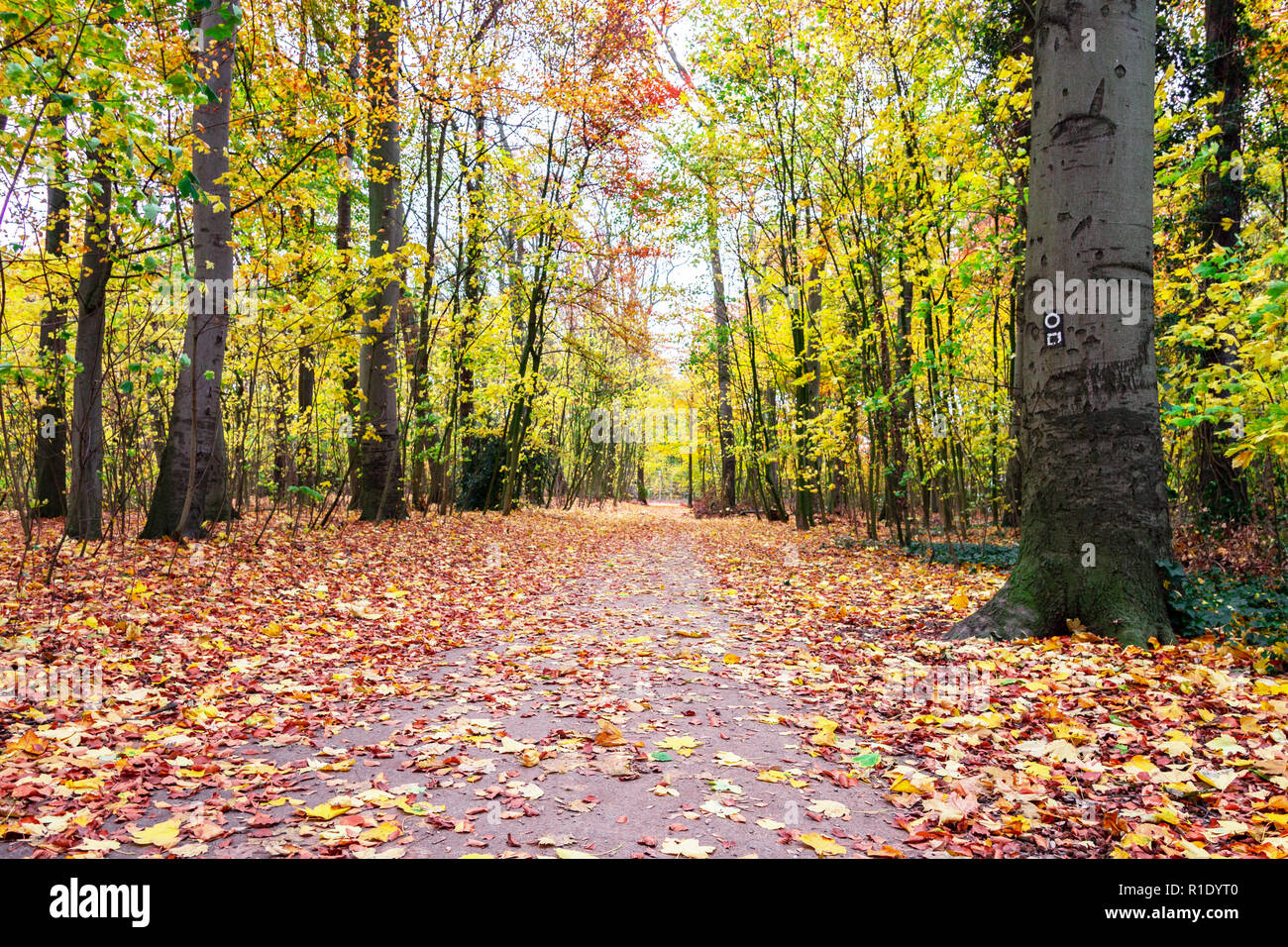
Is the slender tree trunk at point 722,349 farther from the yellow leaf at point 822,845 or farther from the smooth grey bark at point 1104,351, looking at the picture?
the yellow leaf at point 822,845

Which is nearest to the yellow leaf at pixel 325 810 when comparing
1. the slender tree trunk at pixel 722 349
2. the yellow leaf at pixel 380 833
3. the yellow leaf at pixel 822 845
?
the yellow leaf at pixel 380 833

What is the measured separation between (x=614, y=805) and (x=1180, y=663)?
3.64 meters

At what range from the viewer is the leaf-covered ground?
2455mm

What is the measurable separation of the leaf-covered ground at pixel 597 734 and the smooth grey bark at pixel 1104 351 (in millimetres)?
537

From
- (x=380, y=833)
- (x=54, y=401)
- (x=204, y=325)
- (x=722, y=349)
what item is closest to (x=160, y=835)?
(x=380, y=833)

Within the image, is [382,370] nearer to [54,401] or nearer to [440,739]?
[54,401]

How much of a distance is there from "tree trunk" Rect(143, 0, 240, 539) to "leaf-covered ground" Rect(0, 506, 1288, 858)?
1.41 meters

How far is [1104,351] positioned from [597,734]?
432cm

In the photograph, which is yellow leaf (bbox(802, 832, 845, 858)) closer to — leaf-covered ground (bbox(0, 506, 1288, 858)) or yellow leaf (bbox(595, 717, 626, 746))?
leaf-covered ground (bbox(0, 506, 1288, 858))

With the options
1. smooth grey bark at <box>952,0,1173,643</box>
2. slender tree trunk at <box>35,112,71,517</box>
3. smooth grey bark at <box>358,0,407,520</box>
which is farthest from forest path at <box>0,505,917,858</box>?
smooth grey bark at <box>358,0,407,520</box>

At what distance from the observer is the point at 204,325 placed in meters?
7.70
